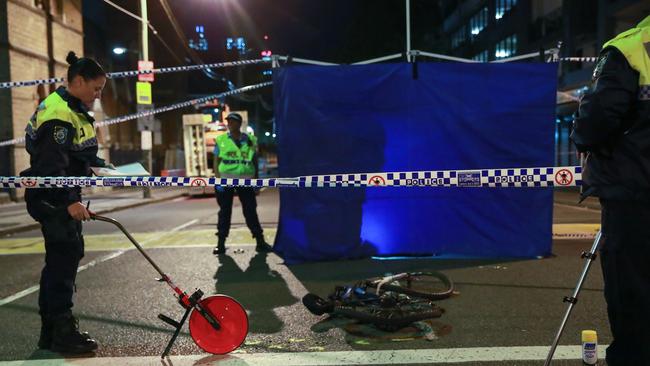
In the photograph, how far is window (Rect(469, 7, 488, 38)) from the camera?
39.9 m

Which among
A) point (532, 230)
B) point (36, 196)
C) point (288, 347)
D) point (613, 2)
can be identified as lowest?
point (288, 347)

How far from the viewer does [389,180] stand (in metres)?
5.29

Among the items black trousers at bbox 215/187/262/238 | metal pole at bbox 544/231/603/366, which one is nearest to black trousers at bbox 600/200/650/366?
metal pole at bbox 544/231/603/366

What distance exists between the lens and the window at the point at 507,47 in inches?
1339

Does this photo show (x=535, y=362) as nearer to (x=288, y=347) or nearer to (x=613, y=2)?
(x=288, y=347)

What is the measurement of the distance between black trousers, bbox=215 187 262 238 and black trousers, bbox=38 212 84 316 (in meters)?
3.50

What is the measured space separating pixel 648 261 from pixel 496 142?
4208mm

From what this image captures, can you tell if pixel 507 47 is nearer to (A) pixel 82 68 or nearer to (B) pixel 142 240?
(B) pixel 142 240

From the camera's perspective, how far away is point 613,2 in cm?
2170

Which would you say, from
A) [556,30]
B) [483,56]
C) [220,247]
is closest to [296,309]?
[220,247]

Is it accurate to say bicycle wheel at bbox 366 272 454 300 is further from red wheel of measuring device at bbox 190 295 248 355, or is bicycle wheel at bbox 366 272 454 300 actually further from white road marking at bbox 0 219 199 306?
white road marking at bbox 0 219 199 306

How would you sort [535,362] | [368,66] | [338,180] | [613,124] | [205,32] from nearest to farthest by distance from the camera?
[613,124]
[535,362]
[338,180]
[368,66]
[205,32]

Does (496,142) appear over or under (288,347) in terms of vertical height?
over

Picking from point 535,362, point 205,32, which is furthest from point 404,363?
point 205,32
